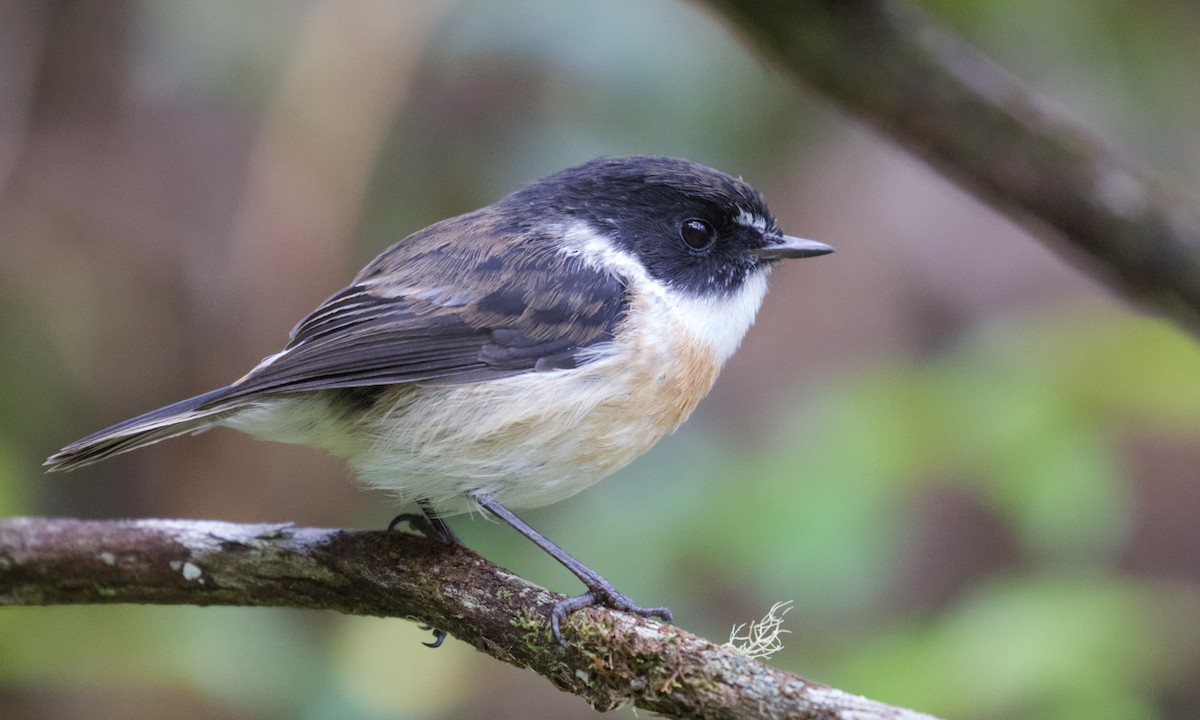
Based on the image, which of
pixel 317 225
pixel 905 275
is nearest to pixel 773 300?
pixel 905 275

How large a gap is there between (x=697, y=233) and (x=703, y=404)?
3.75 m

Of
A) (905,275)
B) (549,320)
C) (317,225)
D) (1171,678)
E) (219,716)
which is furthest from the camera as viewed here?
(905,275)

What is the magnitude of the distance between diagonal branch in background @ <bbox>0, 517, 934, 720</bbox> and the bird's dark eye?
3.74 ft

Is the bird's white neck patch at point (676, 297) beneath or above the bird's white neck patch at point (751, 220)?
beneath

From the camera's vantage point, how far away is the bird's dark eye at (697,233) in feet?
10.5

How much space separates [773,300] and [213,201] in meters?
3.80

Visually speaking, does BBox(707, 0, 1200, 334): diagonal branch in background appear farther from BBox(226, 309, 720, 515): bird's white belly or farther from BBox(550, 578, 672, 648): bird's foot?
BBox(550, 578, 672, 648): bird's foot

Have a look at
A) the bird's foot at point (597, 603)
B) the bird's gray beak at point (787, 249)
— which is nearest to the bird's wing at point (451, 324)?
the bird's gray beak at point (787, 249)

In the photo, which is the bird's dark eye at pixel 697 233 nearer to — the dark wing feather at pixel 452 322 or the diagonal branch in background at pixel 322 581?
the dark wing feather at pixel 452 322

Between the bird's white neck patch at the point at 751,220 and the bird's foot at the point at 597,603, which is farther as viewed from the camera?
the bird's white neck patch at the point at 751,220

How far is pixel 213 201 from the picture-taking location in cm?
610

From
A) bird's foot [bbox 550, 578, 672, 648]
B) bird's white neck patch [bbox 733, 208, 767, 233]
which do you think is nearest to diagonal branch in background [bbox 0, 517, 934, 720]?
bird's foot [bbox 550, 578, 672, 648]

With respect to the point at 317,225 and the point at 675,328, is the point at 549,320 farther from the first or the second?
the point at 317,225

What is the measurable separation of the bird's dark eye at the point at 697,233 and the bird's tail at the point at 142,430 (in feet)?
4.48
